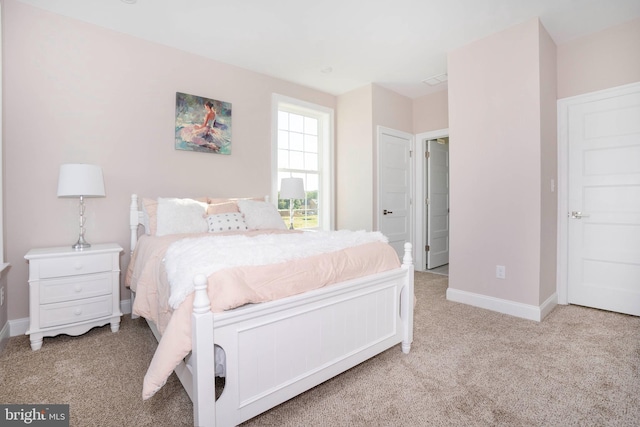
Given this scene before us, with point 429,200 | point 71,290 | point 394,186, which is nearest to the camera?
point 71,290

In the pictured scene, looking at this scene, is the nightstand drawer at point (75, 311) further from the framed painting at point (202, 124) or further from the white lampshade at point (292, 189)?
the white lampshade at point (292, 189)

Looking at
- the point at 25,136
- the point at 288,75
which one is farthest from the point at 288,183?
the point at 25,136

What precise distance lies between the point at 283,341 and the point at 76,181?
2.04 meters

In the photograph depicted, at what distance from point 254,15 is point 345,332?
8.45 ft

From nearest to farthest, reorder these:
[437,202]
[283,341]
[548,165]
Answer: [283,341]
[548,165]
[437,202]

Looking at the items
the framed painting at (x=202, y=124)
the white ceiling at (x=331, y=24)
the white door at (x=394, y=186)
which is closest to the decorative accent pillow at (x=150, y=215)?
the framed painting at (x=202, y=124)

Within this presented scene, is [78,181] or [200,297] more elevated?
[78,181]

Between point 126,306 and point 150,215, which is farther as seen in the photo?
point 126,306

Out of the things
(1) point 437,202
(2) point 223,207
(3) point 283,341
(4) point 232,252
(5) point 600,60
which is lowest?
(3) point 283,341

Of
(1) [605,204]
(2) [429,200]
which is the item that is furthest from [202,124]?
(1) [605,204]

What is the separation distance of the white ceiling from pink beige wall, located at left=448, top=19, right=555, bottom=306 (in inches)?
9.9

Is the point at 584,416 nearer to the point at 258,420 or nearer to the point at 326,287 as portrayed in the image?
the point at 326,287

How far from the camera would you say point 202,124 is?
3.28 meters
